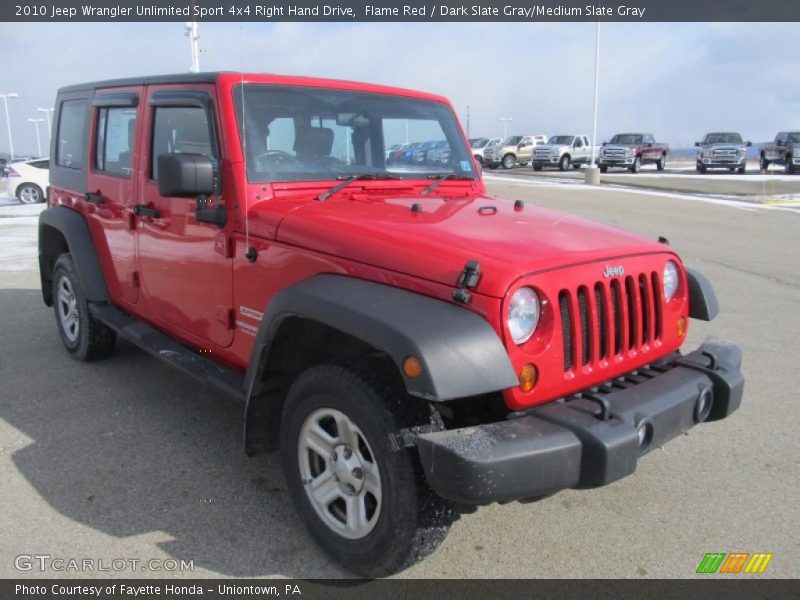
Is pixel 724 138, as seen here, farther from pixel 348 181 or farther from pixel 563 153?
pixel 348 181

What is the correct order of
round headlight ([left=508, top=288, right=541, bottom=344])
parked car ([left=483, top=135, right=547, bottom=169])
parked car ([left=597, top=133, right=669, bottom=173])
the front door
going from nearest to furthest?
round headlight ([left=508, top=288, right=541, bottom=344])
the front door
parked car ([left=597, top=133, right=669, bottom=173])
parked car ([left=483, top=135, right=547, bottom=169])

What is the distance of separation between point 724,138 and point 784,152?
2.60 m

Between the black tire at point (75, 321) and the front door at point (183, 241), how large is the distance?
3.38 ft

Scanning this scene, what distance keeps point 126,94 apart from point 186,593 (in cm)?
303

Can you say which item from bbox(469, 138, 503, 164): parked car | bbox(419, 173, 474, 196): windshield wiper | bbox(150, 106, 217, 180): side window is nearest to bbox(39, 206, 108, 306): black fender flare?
bbox(150, 106, 217, 180): side window

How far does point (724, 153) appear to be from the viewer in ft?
99.4

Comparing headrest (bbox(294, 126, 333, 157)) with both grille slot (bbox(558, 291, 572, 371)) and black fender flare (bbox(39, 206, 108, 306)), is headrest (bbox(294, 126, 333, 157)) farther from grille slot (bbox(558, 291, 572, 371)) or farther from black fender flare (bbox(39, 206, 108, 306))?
black fender flare (bbox(39, 206, 108, 306))

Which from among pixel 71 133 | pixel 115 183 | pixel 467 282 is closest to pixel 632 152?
pixel 71 133

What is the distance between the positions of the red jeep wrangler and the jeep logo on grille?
0.01 meters

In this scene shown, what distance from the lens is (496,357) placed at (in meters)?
2.28

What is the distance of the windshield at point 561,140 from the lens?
3641 cm

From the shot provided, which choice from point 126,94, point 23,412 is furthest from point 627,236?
point 23,412

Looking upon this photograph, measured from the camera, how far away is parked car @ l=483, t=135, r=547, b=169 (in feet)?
128

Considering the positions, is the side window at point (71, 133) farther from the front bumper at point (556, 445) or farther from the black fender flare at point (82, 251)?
the front bumper at point (556, 445)
